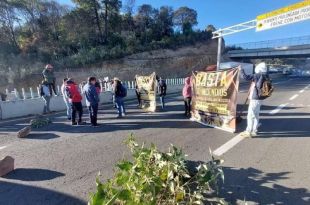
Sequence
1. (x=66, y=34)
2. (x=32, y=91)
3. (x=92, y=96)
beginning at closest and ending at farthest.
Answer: (x=92, y=96) < (x=32, y=91) < (x=66, y=34)

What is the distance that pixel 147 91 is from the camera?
1149cm

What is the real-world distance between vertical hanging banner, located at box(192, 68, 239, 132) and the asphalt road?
0.39 metres

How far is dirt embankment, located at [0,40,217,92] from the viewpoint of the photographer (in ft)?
107

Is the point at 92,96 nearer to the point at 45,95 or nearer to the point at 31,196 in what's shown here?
the point at 45,95

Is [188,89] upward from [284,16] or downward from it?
downward

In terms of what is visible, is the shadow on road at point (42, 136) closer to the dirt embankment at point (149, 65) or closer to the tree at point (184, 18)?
the dirt embankment at point (149, 65)

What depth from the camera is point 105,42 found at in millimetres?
38094

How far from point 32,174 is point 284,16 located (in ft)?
43.8

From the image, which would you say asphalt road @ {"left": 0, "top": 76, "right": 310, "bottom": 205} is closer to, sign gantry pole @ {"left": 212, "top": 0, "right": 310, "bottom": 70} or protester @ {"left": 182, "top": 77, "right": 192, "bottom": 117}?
protester @ {"left": 182, "top": 77, "right": 192, "bottom": 117}

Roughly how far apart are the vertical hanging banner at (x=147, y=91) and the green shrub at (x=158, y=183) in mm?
7535

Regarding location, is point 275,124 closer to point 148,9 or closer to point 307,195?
point 307,195

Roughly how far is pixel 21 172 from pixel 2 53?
3132 cm

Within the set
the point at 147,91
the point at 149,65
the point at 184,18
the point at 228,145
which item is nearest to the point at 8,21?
the point at 149,65

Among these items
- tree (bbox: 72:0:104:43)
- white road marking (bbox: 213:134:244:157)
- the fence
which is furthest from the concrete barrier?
tree (bbox: 72:0:104:43)
